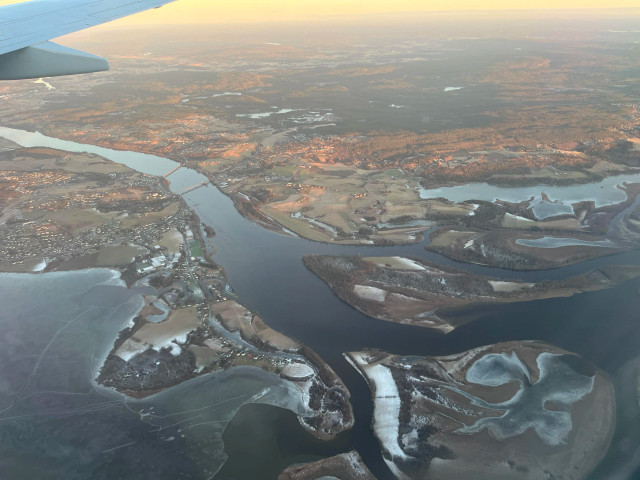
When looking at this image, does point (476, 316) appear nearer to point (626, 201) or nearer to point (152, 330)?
point (152, 330)

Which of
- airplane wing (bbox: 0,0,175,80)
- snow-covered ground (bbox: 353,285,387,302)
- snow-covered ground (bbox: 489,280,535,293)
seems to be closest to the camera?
airplane wing (bbox: 0,0,175,80)

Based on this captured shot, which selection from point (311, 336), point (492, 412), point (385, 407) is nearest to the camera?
point (492, 412)

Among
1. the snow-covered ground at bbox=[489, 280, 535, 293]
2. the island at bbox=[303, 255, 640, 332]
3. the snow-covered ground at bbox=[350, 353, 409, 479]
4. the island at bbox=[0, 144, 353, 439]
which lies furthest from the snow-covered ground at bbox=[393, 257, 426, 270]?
the island at bbox=[0, 144, 353, 439]

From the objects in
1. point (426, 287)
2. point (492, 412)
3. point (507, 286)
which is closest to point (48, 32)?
point (492, 412)

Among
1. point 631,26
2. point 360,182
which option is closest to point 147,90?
point 360,182

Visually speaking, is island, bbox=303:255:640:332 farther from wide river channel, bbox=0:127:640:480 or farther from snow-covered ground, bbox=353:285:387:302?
wide river channel, bbox=0:127:640:480

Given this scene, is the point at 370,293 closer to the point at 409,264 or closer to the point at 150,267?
the point at 409,264
